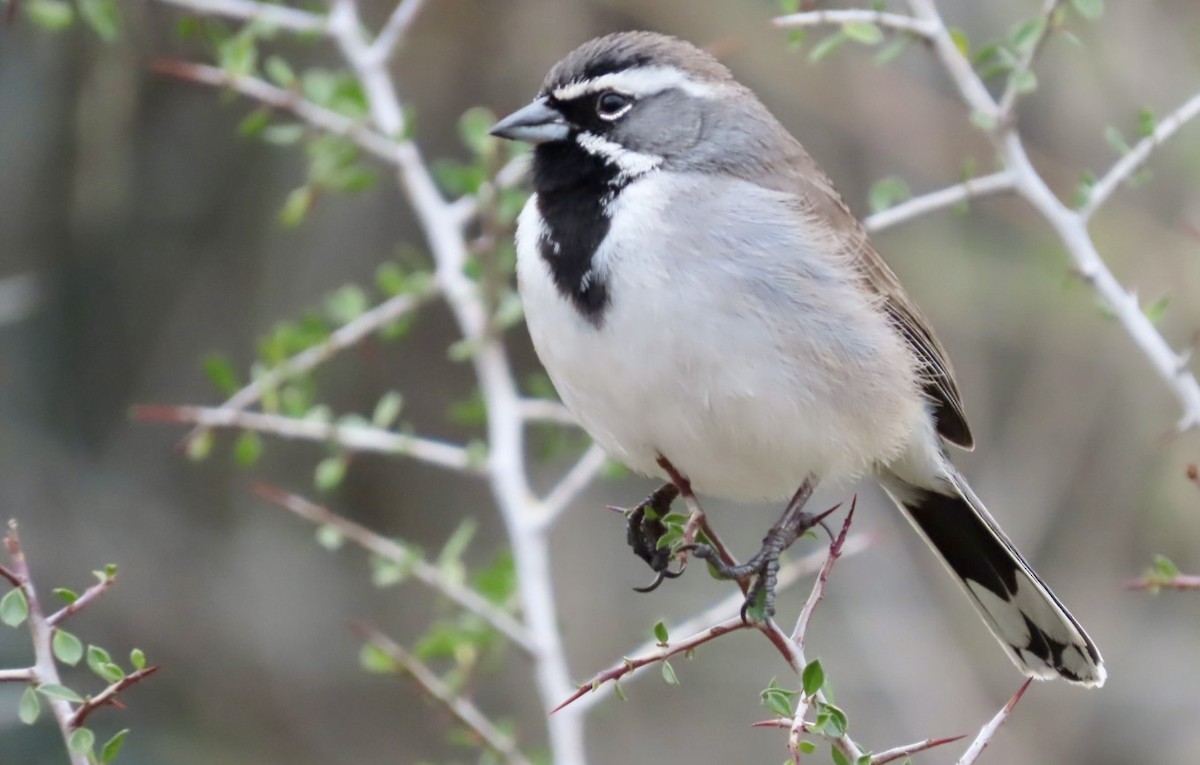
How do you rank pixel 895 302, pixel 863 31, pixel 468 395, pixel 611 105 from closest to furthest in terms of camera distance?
pixel 863 31
pixel 611 105
pixel 895 302
pixel 468 395

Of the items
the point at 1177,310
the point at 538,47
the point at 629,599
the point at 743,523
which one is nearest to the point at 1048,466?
the point at 1177,310

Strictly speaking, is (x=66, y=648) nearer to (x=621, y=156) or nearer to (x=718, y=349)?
(x=718, y=349)

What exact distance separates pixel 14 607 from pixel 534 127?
2097 millimetres

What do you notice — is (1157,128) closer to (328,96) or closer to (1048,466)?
(328,96)

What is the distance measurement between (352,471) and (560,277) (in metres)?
3.88

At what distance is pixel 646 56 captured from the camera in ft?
13.1

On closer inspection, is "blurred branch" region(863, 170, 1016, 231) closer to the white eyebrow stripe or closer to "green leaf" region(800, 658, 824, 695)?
the white eyebrow stripe

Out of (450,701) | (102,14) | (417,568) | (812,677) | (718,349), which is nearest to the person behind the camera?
(812,677)

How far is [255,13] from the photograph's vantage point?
4281 mm

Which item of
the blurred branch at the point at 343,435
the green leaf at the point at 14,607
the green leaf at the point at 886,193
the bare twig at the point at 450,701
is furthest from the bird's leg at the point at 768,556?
the green leaf at the point at 14,607

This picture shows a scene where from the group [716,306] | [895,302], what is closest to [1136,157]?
[895,302]

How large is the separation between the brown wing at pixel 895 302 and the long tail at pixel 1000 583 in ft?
0.56

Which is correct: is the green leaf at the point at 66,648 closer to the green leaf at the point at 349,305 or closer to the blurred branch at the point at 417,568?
the blurred branch at the point at 417,568

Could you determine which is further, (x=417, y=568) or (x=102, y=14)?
(x=102, y=14)
